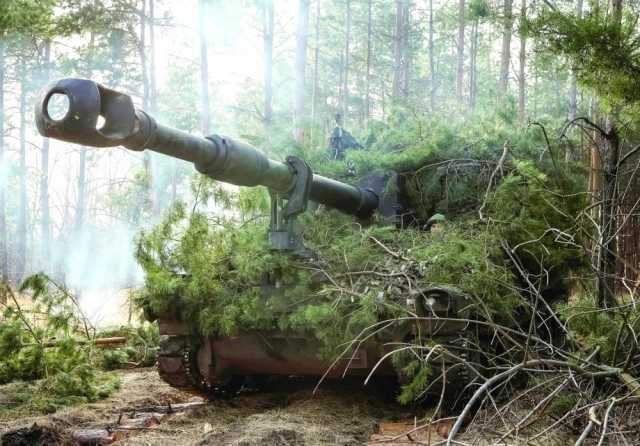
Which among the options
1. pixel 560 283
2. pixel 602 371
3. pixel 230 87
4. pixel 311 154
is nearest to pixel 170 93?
pixel 230 87

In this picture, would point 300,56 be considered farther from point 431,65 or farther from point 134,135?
point 134,135

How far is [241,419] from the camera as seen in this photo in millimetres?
5852

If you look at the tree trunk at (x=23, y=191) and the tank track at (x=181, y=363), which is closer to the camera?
the tank track at (x=181, y=363)

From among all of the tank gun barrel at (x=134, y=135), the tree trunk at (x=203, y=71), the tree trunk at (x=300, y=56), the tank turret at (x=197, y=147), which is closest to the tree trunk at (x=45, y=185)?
the tree trunk at (x=203, y=71)

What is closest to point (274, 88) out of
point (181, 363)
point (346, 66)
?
point (346, 66)

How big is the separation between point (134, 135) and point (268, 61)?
18492 millimetres

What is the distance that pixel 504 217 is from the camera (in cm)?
619

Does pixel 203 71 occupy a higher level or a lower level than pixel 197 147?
higher

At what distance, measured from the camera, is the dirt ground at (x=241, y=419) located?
5.09m

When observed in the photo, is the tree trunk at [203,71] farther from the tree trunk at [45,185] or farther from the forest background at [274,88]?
the tree trunk at [45,185]

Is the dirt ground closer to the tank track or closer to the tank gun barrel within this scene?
the tank track

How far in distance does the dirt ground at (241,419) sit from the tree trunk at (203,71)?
46.3 ft

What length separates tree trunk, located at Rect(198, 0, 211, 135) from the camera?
21359 millimetres

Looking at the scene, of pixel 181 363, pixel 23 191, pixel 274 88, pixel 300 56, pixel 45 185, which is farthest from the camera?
pixel 274 88
